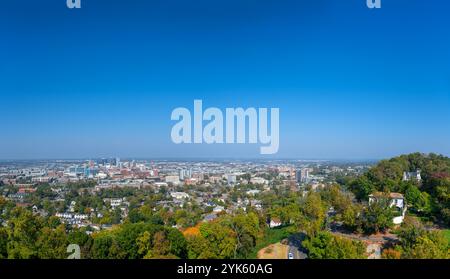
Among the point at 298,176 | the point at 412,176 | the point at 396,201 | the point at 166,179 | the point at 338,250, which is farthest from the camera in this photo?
the point at 412,176

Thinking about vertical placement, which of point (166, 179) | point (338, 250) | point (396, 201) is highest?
point (166, 179)

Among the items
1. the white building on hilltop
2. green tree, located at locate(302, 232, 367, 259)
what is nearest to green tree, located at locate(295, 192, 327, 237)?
green tree, located at locate(302, 232, 367, 259)

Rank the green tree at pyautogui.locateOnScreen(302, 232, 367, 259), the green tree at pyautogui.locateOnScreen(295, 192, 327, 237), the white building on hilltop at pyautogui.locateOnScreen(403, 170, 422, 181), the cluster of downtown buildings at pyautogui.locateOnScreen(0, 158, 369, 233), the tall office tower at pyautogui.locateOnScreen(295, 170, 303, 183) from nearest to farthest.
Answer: the green tree at pyautogui.locateOnScreen(302, 232, 367, 259) < the cluster of downtown buildings at pyautogui.locateOnScreen(0, 158, 369, 233) < the green tree at pyautogui.locateOnScreen(295, 192, 327, 237) < the tall office tower at pyautogui.locateOnScreen(295, 170, 303, 183) < the white building on hilltop at pyautogui.locateOnScreen(403, 170, 422, 181)

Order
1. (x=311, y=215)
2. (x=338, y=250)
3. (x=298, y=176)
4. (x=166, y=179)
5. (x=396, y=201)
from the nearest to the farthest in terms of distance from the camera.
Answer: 1. (x=338, y=250)
2. (x=311, y=215)
3. (x=166, y=179)
4. (x=298, y=176)
5. (x=396, y=201)

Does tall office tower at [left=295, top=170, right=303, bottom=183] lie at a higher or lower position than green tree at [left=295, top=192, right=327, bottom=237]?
higher

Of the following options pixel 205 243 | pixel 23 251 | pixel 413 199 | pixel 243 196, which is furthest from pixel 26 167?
pixel 413 199

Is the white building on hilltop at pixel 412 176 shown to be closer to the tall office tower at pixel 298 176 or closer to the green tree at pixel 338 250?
the tall office tower at pixel 298 176

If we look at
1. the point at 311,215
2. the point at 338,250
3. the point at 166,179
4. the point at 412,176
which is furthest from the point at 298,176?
the point at 412,176

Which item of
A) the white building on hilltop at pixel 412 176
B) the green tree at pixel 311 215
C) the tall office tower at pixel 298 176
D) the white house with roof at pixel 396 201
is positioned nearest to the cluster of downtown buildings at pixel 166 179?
the tall office tower at pixel 298 176

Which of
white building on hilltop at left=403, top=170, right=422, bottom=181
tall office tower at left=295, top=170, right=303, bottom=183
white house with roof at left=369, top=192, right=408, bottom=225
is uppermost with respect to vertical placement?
tall office tower at left=295, top=170, right=303, bottom=183

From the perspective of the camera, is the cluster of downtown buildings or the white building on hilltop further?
the white building on hilltop

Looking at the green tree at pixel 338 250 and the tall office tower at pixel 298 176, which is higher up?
the tall office tower at pixel 298 176

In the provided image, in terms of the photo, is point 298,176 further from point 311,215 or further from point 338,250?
point 338,250

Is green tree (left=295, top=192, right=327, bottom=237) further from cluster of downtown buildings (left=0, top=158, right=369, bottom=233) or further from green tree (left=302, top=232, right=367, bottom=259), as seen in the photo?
green tree (left=302, top=232, right=367, bottom=259)
